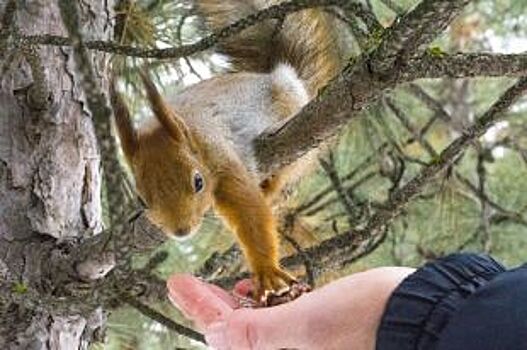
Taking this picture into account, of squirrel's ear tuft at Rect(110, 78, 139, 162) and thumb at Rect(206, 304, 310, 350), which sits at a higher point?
squirrel's ear tuft at Rect(110, 78, 139, 162)

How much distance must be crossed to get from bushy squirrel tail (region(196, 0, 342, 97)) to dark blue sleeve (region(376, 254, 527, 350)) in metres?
0.57

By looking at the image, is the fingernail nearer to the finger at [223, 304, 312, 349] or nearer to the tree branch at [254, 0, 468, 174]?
the finger at [223, 304, 312, 349]

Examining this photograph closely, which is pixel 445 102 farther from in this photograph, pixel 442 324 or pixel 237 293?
pixel 442 324

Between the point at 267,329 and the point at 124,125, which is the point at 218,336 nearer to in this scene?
the point at 267,329

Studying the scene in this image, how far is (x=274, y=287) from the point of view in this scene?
853mm

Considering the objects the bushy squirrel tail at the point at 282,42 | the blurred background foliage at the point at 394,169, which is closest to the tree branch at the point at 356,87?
the blurred background foliage at the point at 394,169

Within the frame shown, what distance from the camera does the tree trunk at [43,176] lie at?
84 cm

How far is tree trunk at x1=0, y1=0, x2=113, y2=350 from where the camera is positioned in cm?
84

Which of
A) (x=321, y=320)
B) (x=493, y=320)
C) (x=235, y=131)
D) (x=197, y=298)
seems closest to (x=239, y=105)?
(x=235, y=131)

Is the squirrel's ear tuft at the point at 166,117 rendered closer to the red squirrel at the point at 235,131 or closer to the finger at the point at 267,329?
the red squirrel at the point at 235,131

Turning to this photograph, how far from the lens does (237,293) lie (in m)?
0.86

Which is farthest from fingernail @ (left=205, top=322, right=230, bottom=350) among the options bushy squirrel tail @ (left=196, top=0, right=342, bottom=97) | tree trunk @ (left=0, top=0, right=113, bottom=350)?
bushy squirrel tail @ (left=196, top=0, right=342, bottom=97)

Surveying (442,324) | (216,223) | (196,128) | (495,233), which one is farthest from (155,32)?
(495,233)

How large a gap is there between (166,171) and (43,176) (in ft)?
0.41
